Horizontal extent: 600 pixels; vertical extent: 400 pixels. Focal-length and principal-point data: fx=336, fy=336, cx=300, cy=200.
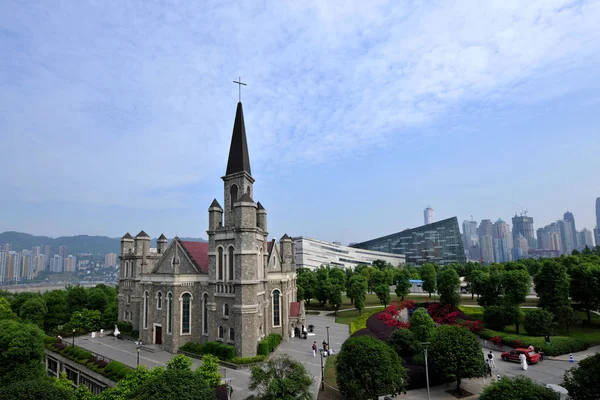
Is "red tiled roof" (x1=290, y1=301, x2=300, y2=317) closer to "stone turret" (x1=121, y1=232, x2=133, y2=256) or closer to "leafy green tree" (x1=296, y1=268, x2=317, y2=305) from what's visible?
"leafy green tree" (x1=296, y1=268, x2=317, y2=305)

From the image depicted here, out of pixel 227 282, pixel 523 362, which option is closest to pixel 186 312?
pixel 227 282

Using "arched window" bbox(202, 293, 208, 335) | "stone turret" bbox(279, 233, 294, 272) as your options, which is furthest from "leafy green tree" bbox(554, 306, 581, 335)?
"arched window" bbox(202, 293, 208, 335)

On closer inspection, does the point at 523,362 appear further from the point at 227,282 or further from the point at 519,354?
the point at 227,282

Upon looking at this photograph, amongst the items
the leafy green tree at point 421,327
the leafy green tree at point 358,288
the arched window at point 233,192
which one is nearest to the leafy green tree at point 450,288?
the leafy green tree at point 358,288

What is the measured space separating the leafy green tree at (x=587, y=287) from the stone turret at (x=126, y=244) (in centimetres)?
5227

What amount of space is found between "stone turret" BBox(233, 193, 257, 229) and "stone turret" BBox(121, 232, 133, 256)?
69.8 ft

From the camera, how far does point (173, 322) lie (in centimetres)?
3222

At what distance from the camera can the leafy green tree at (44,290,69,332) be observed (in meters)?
48.1

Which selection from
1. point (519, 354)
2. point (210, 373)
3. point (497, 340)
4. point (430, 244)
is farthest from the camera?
point (430, 244)

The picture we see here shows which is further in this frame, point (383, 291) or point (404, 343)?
point (383, 291)

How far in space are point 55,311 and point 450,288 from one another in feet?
182

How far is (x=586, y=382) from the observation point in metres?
15.9

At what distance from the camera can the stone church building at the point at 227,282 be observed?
29.8 metres

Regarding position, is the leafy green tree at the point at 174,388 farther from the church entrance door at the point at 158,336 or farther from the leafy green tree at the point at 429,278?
the leafy green tree at the point at 429,278
